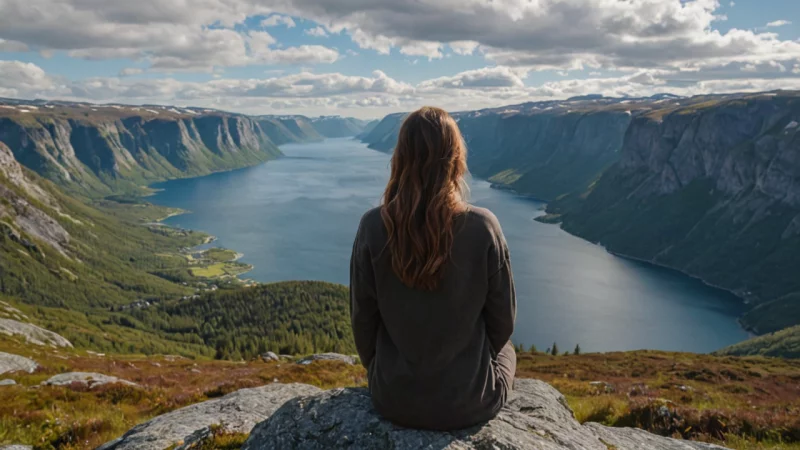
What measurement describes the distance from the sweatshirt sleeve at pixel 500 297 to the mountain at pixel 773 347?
132841 millimetres

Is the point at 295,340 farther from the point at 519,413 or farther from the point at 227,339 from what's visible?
the point at 519,413

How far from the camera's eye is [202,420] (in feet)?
33.4

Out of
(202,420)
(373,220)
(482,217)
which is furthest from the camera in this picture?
(202,420)

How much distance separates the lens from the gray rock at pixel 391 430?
6.84 m

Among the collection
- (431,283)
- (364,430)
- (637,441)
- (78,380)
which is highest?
(431,283)

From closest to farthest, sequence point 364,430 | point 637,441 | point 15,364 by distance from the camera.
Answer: point 364,430
point 637,441
point 15,364

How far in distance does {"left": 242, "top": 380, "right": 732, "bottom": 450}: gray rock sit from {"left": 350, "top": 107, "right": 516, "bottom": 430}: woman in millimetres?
225

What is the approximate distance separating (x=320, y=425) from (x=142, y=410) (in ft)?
34.3

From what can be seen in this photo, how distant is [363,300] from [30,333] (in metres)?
123

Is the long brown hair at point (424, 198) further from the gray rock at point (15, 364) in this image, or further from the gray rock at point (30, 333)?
the gray rock at point (30, 333)

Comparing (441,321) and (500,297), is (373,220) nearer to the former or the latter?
(441,321)

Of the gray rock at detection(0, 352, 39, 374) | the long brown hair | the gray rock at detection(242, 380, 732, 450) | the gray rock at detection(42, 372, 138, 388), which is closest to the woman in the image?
the long brown hair

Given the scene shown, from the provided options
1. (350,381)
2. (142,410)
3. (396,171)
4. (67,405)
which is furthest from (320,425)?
(350,381)

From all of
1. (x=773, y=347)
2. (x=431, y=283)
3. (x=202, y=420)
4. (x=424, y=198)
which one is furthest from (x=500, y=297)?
(x=773, y=347)
